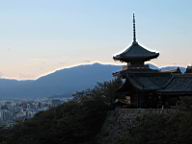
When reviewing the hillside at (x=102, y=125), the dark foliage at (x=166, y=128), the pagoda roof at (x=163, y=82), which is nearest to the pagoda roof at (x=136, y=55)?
the hillside at (x=102, y=125)

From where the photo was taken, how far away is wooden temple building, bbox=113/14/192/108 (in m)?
25.8

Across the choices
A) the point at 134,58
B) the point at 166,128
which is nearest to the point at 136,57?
the point at 134,58

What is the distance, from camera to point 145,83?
2773cm

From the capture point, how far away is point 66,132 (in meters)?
26.4

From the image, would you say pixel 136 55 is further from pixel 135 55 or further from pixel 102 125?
pixel 102 125

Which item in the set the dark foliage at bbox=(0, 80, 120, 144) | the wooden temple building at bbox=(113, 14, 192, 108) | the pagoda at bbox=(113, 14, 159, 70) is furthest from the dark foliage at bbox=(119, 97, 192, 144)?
the pagoda at bbox=(113, 14, 159, 70)

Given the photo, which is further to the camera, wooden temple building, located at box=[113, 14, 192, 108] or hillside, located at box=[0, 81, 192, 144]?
wooden temple building, located at box=[113, 14, 192, 108]

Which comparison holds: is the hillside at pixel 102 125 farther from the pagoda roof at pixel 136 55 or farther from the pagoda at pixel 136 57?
the pagoda roof at pixel 136 55

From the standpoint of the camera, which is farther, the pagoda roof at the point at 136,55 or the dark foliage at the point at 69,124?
the pagoda roof at the point at 136,55

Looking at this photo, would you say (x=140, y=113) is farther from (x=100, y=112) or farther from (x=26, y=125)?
(x=26, y=125)

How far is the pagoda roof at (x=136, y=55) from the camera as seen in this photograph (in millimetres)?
30562

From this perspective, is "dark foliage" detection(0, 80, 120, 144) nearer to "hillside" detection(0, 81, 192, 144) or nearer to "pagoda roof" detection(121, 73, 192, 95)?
"hillside" detection(0, 81, 192, 144)

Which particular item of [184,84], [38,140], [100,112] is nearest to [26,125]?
[38,140]

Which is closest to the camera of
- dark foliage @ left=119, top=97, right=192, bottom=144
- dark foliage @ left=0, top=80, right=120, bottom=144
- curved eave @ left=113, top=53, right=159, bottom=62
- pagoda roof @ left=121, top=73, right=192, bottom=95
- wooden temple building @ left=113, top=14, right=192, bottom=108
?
dark foliage @ left=119, top=97, right=192, bottom=144
